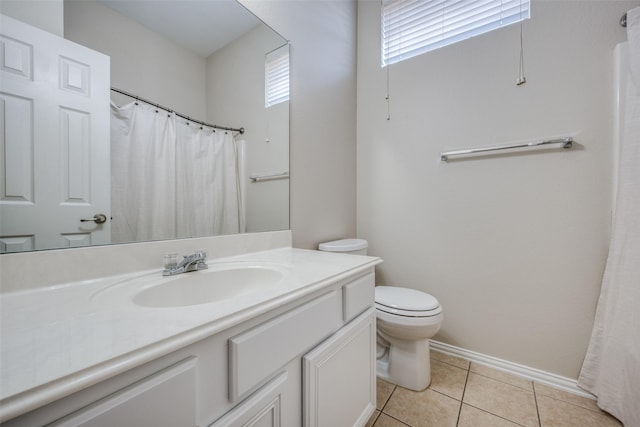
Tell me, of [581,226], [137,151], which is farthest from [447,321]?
[137,151]

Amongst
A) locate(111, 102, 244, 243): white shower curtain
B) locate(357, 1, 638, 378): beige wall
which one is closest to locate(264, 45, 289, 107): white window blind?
locate(111, 102, 244, 243): white shower curtain

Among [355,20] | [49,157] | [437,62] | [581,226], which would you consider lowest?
[581,226]

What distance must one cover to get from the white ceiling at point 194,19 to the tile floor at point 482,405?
1788 millimetres

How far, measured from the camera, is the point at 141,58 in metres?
0.85

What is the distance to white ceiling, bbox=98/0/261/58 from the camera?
0.85 metres

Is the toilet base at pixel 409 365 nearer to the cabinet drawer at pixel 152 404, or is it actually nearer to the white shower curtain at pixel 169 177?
the white shower curtain at pixel 169 177

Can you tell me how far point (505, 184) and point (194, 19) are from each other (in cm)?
174

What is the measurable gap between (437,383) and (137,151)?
1.79m

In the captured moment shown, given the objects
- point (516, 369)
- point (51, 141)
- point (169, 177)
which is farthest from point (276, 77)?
point (516, 369)

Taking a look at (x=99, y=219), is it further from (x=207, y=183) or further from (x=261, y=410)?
(x=261, y=410)

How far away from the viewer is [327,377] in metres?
0.79

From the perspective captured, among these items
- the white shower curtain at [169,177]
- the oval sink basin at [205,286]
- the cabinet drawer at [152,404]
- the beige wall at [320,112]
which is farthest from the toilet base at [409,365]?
the cabinet drawer at [152,404]

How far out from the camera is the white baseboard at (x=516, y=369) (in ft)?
4.34

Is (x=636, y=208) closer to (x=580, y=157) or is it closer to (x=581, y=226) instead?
(x=581, y=226)
